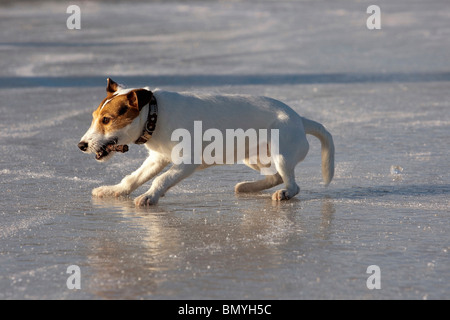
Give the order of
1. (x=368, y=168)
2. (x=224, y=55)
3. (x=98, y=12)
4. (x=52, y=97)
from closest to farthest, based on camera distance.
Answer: (x=368, y=168)
(x=52, y=97)
(x=224, y=55)
(x=98, y=12)

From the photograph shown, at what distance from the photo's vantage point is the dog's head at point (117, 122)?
539 cm

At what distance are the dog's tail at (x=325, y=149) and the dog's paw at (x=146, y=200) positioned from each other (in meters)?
1.21

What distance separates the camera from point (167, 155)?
225 inches

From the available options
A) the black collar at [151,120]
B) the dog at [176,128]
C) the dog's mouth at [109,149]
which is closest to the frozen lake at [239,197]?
the dog at [176,128]

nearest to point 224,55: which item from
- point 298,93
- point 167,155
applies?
point 298,93

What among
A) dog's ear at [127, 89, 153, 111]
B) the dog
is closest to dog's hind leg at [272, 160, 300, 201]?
the dog

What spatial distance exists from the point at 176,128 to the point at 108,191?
2.34 feet

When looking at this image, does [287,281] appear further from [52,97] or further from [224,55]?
[224,55]

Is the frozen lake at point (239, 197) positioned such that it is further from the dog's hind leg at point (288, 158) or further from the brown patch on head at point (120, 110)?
the brown patch on head at point (120, 110)

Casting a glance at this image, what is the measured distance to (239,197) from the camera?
5.94 metres

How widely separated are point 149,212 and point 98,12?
888 inches

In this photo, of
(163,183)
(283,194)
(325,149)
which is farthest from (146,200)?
(325,149)

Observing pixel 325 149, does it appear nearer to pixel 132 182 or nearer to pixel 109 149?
pixel 132 182

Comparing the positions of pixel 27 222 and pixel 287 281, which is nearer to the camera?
pixel 287 281
